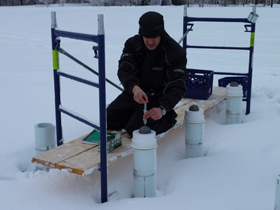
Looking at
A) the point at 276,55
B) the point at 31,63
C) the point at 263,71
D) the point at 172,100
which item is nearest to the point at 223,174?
the point at 172,100

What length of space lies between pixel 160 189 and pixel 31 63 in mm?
6641

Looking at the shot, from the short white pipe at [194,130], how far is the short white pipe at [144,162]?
0.81 m

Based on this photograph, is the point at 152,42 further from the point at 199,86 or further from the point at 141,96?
the point at 199,86

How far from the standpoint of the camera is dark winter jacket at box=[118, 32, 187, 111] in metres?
3.28

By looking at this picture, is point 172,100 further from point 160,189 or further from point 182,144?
point 182,144

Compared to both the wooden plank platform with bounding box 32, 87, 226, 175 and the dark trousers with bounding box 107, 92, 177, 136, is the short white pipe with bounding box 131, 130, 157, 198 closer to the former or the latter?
the wooden plank platform with bounding box 32, 87, 226, 175

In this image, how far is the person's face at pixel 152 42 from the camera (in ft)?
10.7

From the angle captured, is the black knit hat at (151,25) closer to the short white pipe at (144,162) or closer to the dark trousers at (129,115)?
the dark trousers at (129,115)

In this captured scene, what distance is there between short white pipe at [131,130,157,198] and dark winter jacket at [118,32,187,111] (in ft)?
1.68

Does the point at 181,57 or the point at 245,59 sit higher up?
the point at 181,57

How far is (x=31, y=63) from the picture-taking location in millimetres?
8930

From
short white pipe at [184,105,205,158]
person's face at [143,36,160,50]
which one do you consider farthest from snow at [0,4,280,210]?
person's face at [143,36,160,50]

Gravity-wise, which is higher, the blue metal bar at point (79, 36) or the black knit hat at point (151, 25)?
the black knit hat at point (151, 25)

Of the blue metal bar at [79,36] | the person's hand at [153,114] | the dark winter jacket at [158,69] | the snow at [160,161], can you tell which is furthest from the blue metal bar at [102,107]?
the dark winter jacket at [158,69]
